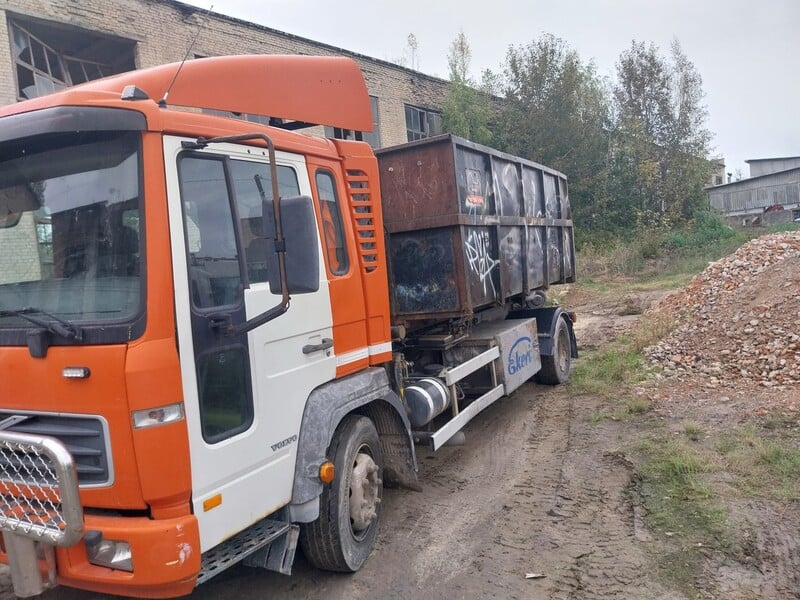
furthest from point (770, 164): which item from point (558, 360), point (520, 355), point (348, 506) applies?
Result: point (348, 506)

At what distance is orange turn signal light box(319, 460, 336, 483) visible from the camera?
3457mm

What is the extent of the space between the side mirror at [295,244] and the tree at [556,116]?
22513mm

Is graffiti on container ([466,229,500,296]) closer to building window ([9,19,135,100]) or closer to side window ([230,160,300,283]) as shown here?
side window ([230,160,300,283])

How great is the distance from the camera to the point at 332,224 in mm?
3867

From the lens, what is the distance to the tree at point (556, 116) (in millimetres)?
23781

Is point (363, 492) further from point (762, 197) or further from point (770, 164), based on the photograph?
point (770, 164)

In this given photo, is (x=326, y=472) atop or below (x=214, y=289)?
below

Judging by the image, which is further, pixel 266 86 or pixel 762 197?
pixel 762 197

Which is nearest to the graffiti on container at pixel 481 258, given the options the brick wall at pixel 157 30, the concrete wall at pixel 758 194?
the brick wall at pixel 157 30

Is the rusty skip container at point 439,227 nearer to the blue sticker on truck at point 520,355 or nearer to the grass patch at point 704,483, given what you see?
the blue sticker on truck at point 520,355

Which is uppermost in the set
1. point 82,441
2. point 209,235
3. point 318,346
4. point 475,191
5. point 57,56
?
point 57,56

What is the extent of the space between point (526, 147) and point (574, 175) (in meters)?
2.20

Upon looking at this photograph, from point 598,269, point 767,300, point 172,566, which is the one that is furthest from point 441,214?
point 598,269

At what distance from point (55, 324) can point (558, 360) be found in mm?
6827
